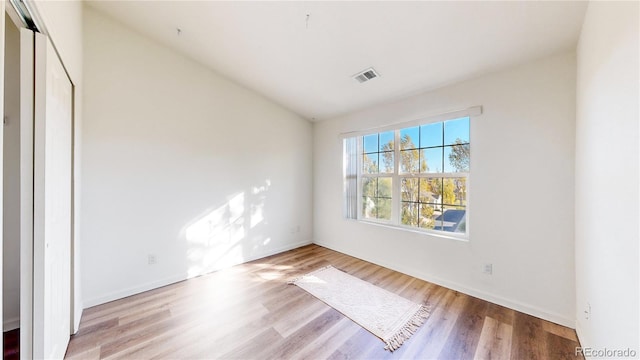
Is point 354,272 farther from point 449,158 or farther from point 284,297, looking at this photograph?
point 449,158

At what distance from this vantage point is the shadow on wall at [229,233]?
2904 millimetres

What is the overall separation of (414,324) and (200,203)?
268 cm

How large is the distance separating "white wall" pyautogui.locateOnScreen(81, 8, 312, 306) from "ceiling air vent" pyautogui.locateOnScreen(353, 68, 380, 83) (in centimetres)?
157

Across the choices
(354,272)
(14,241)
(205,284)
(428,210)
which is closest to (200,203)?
(205,284)

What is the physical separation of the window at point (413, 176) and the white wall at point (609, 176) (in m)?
0.96

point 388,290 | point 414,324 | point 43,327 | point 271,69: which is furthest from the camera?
point 271,69

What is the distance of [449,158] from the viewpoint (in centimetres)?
268

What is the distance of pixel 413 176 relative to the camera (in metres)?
3.02

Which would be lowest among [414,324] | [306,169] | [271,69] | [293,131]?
[414,324]

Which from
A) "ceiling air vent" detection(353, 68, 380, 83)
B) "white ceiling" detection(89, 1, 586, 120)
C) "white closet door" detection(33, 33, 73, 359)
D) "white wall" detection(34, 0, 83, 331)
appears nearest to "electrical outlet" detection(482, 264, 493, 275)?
"white ceiling" detection(89, 1, 586, 120)

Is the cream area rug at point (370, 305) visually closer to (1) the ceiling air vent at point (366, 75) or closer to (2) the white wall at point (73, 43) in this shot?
(2) the white wall at point (73, 43)

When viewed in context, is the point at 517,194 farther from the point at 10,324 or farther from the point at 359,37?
the point at 10,324

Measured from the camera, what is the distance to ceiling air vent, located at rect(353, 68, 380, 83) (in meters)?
2.56

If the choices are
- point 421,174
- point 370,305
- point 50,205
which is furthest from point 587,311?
point 50,205
